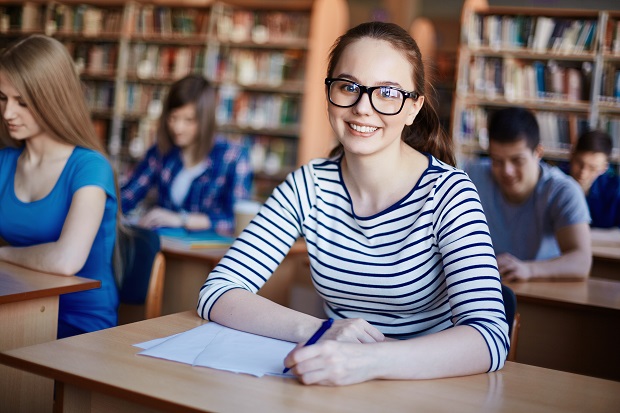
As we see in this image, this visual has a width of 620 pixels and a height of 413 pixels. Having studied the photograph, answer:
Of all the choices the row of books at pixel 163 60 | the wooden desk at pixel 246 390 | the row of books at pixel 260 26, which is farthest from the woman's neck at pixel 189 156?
the row of books at pixel 163 60

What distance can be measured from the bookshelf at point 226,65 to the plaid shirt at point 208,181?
1.99 m

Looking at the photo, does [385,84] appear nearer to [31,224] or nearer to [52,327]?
[52,327]

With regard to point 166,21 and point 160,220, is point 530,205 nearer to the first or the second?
point 160,220

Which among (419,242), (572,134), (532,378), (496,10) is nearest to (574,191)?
(419,242)

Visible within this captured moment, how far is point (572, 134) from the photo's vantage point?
17.0 feet

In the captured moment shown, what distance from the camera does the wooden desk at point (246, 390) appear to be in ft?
3.19

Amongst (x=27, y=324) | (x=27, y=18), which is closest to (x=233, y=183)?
(x=27, y=324)

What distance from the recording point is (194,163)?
3506 mm

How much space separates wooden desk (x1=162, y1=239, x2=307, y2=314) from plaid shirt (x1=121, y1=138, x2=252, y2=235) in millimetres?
569

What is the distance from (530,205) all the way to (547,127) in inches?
108

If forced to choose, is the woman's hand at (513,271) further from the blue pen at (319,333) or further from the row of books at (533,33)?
the row of books at (533,33)

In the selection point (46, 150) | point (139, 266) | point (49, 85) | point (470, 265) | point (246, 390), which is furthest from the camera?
point (139, 266)

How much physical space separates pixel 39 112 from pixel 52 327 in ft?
2.13

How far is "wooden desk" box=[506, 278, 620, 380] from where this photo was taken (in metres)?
2.06
